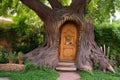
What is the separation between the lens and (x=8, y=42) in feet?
56.6

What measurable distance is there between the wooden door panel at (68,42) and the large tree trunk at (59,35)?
1.51ft

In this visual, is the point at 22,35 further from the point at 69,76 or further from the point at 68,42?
the point at 69,76

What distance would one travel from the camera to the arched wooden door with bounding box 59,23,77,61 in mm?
14555

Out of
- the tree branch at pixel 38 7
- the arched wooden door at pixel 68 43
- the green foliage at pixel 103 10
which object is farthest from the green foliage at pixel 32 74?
the green foliage at pixel 103 10

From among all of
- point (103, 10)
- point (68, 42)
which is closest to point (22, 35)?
point (68, 42)

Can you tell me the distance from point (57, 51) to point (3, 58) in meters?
3.05

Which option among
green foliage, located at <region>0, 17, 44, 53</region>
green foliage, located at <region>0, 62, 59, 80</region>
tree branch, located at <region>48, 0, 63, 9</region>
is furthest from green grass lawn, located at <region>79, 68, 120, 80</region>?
green foliage, located at <region>0, 17, 44, 53</region>

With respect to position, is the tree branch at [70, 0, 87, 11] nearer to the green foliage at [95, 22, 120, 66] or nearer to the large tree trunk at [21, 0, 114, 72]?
the large tree trunk at [21, 0, 114, 72]

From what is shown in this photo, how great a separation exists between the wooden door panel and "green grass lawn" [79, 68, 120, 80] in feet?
6.94

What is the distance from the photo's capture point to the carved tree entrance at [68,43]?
573 inches

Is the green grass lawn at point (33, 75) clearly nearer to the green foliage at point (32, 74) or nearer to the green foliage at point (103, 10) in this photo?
the green foliage at point (32, 74)

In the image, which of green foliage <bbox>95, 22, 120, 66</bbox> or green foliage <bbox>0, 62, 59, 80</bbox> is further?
green foliage <bbox>95, 22, 120, 66</bbox>

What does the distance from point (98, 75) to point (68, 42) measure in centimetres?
334

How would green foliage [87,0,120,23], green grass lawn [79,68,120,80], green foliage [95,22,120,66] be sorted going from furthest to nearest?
green foliage [95,22,120,66] → green foliage [87,0,120,23] → green grass lawn [79,68,120,80]
